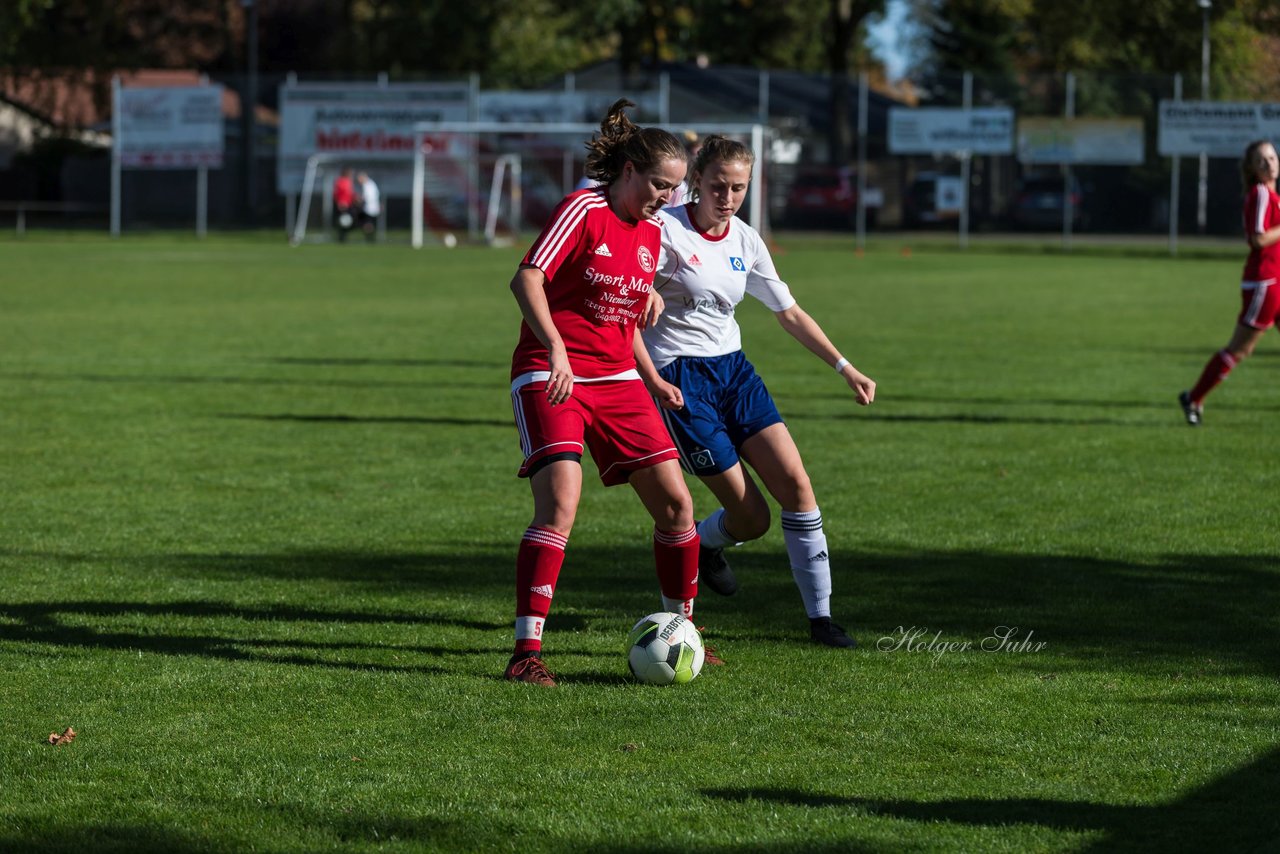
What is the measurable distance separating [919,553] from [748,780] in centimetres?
344

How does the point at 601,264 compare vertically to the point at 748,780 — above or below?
above

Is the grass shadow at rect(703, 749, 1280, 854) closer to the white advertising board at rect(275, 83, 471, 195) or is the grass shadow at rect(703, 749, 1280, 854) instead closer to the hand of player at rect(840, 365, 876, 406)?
the hand of player at rect(840, 365, 876, 406)

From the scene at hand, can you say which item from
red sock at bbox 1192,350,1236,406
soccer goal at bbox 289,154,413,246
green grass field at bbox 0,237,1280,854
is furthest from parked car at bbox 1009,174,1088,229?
red sock at bbox 1192,350,1236,406

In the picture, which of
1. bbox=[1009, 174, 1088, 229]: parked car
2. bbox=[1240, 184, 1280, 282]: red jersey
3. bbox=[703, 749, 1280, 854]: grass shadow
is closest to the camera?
bbox=[703, 749, 1280, 854]: grass shadow

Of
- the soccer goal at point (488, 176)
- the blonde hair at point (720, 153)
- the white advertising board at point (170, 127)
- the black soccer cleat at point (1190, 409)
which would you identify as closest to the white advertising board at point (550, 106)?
the soccer goal at point (488, 176)

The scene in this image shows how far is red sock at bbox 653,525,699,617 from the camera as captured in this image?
5848 millimetres

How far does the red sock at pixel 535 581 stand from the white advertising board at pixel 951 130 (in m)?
36.8

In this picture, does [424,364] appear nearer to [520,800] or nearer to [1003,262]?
[520,800]

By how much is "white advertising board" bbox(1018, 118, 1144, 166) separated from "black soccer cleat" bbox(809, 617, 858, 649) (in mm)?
36433

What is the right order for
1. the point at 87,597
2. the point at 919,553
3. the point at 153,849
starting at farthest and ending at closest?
the point at 919,553, the point at 87,597, the point at 153,849

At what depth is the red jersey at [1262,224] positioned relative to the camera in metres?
11.7

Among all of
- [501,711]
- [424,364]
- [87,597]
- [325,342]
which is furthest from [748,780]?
[325,342]

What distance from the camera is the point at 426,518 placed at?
340 inches

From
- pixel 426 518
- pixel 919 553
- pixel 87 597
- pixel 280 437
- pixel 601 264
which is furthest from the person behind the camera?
pixel 280 437
